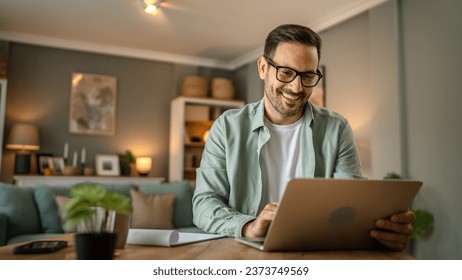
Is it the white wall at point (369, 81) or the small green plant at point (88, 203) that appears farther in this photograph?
the white wall at point (369, 81)

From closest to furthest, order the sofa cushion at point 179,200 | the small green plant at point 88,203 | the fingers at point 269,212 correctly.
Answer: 1. the small green plant at point 88,203
2. the fingers at point 269,212
3. the sofa cushion at point 179,200

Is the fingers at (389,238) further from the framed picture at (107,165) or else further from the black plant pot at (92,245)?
the framed picture at (107,165)

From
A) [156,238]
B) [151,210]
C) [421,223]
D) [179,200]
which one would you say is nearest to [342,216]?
[156,238]

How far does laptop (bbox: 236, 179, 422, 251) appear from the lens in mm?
610

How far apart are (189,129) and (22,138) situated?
150cm

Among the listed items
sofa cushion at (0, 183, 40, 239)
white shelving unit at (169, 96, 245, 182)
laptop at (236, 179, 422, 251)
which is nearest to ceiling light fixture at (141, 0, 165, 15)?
white shelving unit at (169, 96, 245, 182)

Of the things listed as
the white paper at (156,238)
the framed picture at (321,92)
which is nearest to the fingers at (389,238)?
the white paper at (156,238)

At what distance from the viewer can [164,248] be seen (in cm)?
72

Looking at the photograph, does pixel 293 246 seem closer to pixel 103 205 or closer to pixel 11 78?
pixel 103 205

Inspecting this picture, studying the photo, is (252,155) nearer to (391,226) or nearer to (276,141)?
(276,141)

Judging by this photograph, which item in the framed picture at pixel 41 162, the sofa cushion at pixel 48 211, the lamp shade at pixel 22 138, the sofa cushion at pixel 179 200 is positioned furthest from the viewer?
the framed picture at pixel 41 162

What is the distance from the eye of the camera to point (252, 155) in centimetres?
110

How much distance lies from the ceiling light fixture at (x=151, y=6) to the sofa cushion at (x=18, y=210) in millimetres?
1431

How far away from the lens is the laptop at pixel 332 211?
0.61 m
